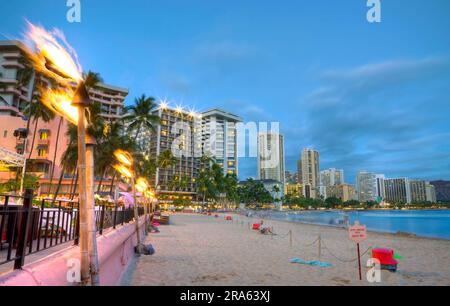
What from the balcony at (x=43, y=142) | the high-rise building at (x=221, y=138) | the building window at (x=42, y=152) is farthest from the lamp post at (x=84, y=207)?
the high-rise building at (x=221, y=138)

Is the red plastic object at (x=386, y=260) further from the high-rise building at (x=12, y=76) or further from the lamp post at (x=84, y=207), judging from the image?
the high-rise building at (x=12, y=76)

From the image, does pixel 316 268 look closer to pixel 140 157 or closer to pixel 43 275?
pixel 43 275

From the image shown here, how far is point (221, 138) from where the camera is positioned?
17238cm

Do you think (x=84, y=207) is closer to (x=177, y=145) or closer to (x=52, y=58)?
(x=52, y=58)

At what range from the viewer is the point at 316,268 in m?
10.4

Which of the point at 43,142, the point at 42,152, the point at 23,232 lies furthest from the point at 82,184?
the point at 42,152

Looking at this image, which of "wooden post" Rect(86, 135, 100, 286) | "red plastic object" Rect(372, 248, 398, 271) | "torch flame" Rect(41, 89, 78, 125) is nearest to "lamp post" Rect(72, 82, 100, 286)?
"wooden post" Rect(86, 135, 100, 286)

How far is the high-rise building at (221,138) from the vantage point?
17138cm

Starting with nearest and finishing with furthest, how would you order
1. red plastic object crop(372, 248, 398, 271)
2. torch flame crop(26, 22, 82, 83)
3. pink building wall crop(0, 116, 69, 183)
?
torch flame crop(26, 22, 82, 83) → red plastic object crop(372, 248, 398, 271) → pink building wall crop(0, 116, 69, 183)

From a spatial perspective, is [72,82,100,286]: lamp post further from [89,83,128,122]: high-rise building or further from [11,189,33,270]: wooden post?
[89,83,128,122]: high-rise building

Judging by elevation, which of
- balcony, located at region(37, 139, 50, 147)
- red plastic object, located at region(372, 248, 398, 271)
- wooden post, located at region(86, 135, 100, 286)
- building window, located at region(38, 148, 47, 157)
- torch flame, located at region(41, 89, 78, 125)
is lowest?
red plastic object, located at region(372, 248, 398, 271)

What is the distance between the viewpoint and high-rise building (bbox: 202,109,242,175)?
171375mm
